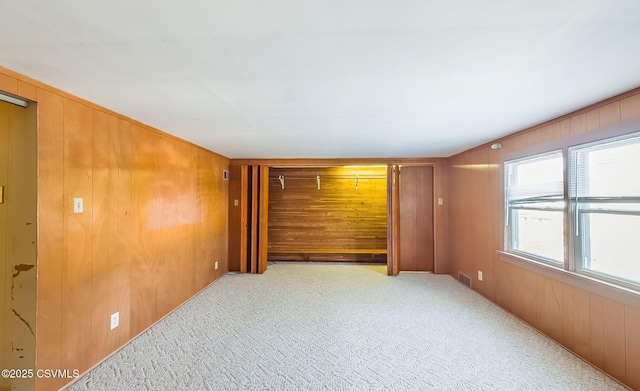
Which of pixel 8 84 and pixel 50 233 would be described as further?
pixel 50 233

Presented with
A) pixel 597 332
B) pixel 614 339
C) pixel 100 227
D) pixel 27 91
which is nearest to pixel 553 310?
pixel 597 332

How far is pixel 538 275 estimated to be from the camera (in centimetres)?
262

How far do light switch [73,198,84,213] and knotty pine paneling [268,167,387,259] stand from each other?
13.2 feet

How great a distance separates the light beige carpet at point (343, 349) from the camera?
1.90m

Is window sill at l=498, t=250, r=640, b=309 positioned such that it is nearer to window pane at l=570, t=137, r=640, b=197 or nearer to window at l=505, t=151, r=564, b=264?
window at l=505, t=151, r=564, b=264

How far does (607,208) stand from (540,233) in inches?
31.0

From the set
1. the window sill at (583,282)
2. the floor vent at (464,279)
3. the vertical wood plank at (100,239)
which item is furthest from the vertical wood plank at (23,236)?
the floor vent at (464,279)

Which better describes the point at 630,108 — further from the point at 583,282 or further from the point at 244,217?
the point at 244,217

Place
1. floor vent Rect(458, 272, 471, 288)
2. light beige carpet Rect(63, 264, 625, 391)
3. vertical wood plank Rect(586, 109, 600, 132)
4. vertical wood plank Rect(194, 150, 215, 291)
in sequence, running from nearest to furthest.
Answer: light beige carpet Rect(63, 264, 625, 391), vertical wood plank Rect(586, 109, 600, 132), vertical wood plank Rect(194, 150, 215, 291), floor vent Rect(458, 272, 471, 288)

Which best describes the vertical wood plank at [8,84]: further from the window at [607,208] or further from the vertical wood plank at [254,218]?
the window at [607,208]

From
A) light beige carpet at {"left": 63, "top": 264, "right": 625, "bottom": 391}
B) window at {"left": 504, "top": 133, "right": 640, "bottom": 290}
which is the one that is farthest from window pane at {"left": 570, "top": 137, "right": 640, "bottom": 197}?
light beige carpet at {"left": 63, "top": 264, "right": 625, "bottom": 391}

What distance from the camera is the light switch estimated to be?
76.0 inches

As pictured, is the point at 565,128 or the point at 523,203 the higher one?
the point at 565,128

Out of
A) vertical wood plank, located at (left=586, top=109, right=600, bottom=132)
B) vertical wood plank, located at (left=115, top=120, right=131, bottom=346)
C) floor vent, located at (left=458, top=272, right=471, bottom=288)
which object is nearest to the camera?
vertical wood plank, located at (left=586, top=109, right=600, bottom=132)
